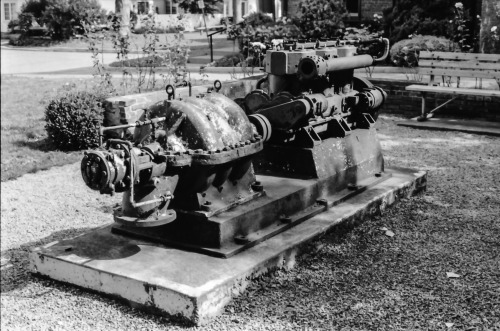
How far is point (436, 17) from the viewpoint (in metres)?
16.8

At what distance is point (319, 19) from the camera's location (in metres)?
18.2

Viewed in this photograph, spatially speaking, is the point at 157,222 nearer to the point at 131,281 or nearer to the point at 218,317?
the point at 131,281

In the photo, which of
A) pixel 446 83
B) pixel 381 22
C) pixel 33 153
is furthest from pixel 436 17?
pixel 33 153

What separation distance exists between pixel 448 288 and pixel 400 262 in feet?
1.77

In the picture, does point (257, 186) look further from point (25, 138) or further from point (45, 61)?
point (45, 61)

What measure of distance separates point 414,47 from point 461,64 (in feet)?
12.8

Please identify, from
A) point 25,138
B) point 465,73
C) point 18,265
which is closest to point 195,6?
point 465,73

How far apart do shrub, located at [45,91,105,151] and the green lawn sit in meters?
0.22

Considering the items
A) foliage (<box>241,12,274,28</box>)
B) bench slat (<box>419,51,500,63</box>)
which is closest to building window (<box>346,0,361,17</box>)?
foliage (<box>241,12,274,28</box>)

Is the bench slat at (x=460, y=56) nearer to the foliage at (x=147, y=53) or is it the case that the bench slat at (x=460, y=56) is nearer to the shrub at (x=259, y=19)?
the foliage at (x=147, y=53)

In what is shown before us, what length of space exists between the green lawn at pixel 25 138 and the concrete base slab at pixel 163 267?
3473mm

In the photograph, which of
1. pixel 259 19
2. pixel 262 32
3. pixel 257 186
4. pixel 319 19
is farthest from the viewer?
pixel 259 19

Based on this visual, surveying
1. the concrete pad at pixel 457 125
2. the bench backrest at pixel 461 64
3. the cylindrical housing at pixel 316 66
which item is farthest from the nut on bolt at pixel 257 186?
the bench backrest at pixel 461 64

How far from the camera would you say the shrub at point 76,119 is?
906cm
